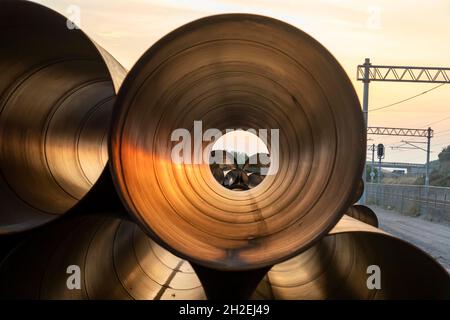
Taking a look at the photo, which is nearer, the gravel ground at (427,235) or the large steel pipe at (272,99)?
the large steel pipe at (272,99)

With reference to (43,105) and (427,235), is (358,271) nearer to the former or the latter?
(43,105)

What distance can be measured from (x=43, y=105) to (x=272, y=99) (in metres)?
2.76

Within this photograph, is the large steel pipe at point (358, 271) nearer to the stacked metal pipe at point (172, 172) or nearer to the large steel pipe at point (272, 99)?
the stacked metal pipe at point (172, 172)

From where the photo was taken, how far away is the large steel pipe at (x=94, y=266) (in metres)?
4.13

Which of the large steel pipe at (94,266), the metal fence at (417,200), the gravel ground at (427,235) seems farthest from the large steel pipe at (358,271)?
the metal fence at (417,200)

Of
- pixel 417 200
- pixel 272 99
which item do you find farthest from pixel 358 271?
pixel 417 200

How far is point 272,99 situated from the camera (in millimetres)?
6059

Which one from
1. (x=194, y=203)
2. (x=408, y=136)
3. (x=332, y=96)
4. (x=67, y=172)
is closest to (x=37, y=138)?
(x=67, y=172)

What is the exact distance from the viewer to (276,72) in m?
4.69

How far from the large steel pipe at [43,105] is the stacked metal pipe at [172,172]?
18mm

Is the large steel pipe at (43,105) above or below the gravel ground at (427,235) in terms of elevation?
above

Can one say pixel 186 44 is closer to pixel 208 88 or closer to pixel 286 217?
pixel 286 217
